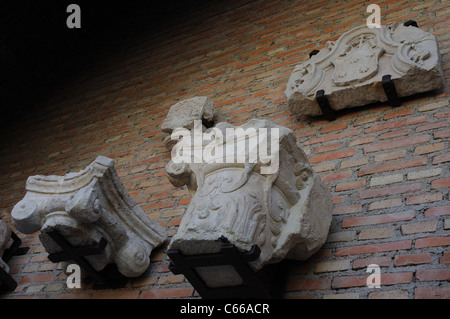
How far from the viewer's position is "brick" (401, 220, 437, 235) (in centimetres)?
231

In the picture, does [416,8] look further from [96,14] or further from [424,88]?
[96,14]

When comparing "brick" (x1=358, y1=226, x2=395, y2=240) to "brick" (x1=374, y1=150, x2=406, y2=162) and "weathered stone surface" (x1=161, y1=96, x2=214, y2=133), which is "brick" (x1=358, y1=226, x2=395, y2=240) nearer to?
"brick" (x1=374, y1=150, x2=406, y2=162)

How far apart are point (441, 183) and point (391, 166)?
0.31 metres

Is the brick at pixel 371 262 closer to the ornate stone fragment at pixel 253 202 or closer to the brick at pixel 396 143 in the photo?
the ornate stone fragment at pixel 253 202

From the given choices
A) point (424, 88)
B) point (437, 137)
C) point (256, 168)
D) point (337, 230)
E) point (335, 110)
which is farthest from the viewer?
point (335, 110)

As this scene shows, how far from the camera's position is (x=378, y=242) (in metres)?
2.37

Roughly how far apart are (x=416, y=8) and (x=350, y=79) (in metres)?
1.07

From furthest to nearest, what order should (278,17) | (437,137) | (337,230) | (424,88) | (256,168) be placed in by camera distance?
(278,17), (424,88), (437,137), (337,230), (256,168)

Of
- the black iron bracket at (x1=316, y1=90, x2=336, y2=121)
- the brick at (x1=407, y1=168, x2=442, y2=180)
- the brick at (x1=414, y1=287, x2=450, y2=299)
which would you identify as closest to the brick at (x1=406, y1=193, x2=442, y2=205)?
the brick at (x1=407, y1=168, x2=442, y2=180)

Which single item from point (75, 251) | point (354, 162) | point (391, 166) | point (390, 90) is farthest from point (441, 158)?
point (75, 251)

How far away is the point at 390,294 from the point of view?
2127 millimetres

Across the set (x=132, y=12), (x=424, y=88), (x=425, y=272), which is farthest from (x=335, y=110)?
(x=132, y=12)

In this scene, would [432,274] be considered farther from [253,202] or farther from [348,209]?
[253,202]

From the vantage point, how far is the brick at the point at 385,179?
265 cm
